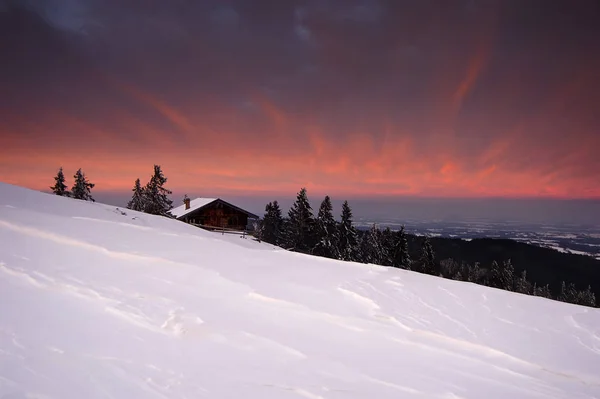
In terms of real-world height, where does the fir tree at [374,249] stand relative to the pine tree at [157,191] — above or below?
below

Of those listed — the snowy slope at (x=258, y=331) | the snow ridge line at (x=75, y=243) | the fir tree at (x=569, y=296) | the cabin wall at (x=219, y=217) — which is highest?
the cabin wall at (x=219, y=217)

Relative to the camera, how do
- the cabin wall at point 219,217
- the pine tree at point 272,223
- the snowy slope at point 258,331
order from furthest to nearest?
the pine tree at point 272,223 → the cabin wall at point 219,217 → the snowy slope at point 258,331

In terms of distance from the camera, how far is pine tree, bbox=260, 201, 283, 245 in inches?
2400

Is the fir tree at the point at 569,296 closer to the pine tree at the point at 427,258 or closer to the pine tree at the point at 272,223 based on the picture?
the pine tree at the point at 427,258

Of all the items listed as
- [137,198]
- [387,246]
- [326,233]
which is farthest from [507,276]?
[137,198]

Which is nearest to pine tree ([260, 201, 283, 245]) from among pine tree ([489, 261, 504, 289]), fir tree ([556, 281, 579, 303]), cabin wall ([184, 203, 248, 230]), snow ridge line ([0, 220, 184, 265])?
cabin wall ([184, 203, 248, 230])

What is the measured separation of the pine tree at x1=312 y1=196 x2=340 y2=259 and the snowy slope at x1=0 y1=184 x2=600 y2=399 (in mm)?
33756

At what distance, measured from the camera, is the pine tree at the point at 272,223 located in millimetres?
60969

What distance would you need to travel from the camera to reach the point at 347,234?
4103 cm

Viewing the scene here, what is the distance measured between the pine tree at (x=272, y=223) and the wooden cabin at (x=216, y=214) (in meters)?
24.7

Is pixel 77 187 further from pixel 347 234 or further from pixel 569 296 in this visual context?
pixel 569 296

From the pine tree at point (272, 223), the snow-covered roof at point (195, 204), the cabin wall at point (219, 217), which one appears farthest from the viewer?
the pine tree at point (272, 223)

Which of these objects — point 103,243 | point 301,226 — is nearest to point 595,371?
point 103,243

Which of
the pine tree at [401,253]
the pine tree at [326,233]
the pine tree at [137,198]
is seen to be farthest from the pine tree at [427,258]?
the pine tree at [137,198]
